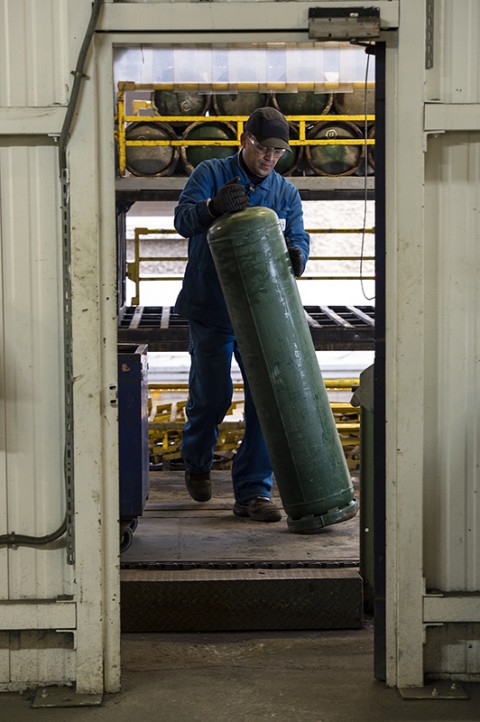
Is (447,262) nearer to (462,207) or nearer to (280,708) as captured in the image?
(462,207)

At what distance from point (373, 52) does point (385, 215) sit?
2.00 ft

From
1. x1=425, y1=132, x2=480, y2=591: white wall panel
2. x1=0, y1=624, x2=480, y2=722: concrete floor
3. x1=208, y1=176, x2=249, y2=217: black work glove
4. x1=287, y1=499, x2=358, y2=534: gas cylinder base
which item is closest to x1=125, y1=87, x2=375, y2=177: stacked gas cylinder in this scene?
x1=208, y1=176, x2=249, y2=217: black work glove

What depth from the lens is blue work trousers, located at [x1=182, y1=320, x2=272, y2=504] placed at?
18.2 ft

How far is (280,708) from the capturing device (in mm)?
3701

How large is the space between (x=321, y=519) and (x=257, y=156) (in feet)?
6.11

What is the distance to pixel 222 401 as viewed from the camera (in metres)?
5.65

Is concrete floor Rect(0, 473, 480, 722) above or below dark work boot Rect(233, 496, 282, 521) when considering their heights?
below

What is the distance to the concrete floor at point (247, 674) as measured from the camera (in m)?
3.64

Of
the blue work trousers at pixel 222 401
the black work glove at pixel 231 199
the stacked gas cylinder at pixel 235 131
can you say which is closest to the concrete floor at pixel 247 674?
the blue work trousers at pixel 222 401

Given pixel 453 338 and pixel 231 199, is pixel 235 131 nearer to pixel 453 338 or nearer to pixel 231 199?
pixel 231 199

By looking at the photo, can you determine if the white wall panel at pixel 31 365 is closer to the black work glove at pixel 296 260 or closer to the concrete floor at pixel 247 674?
the concrete floor at pixel 247 674

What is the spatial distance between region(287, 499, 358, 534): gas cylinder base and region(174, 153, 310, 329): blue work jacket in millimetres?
1205

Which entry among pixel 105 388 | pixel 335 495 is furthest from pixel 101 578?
pixel 335 495

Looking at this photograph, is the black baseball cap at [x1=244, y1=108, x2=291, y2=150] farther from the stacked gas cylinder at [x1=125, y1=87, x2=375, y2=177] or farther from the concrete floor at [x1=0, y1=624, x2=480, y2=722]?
the concrete floor at [x1=0, y1=624, x2=480, y2=722]
